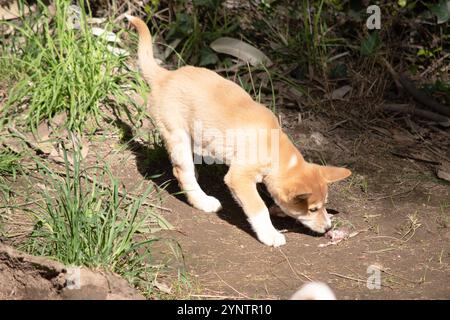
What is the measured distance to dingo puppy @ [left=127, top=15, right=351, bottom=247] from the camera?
480 centimetres

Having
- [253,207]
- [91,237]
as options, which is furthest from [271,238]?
[91,237]

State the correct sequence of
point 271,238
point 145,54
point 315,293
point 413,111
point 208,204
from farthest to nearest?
1. point 413,111
2. point 145,54
3. point 208,204
4. point 271,238
5. point 315,293

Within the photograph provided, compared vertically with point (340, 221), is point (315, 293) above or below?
above

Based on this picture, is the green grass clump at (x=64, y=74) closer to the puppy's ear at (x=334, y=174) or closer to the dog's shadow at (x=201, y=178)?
the dog's shadow at (x=201, y=178)

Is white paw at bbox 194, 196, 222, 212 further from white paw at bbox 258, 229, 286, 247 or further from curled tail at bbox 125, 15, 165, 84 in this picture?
curled tail at bbox 125, 15, 165, 84

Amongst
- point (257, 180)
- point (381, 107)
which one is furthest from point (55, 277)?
point (381, 107)

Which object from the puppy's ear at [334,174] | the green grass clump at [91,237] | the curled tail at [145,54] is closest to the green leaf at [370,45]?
the puppy's ear at [334,174]

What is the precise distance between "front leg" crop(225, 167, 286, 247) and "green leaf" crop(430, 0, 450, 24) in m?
2.71

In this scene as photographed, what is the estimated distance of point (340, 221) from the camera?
16.6 feet

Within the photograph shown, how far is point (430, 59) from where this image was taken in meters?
7.03

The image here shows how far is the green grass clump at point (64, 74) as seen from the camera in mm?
5688

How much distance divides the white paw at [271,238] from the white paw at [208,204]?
1.69 ft

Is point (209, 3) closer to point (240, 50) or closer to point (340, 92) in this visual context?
point (240, 50)

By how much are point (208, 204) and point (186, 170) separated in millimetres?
285
